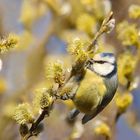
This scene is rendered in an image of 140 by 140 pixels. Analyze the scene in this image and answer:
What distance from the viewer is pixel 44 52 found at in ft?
7.54

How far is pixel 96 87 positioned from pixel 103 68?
1.6 inches

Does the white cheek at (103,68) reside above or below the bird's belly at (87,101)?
above

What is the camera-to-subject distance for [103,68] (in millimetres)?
998

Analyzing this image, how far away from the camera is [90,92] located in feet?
3.31

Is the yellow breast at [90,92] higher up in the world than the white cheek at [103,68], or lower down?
lower down

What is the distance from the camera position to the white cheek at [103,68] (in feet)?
3.26

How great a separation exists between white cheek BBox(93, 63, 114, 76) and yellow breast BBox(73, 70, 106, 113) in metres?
0.01

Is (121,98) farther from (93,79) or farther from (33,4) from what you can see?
(33,4)

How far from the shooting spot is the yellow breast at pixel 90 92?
39.0 inches

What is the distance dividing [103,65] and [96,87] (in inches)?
2.1

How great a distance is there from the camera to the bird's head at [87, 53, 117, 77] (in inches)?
39.2

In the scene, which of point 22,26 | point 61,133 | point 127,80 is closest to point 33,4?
point 22,26

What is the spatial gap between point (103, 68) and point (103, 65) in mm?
22

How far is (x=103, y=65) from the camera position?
1019 millimetres
